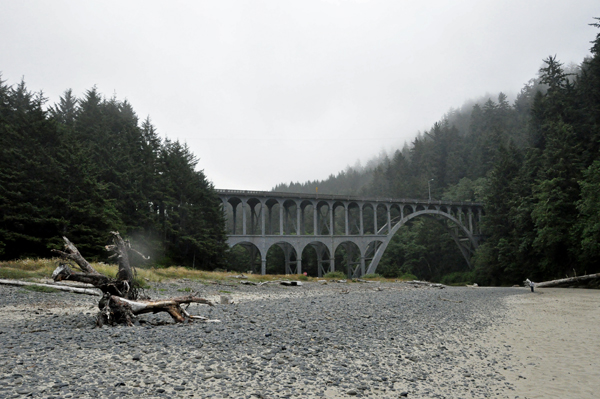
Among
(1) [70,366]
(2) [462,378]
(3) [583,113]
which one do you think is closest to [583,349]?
(2) [462,378]

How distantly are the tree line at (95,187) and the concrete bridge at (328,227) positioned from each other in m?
7.24

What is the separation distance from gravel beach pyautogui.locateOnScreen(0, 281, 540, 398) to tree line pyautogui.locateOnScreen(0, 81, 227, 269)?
575 inches

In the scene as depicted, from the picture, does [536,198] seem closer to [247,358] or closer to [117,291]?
[247,358]

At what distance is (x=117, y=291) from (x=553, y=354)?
9.65 meters

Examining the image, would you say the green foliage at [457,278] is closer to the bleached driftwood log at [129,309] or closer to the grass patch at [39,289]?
the grass patch at [39,289]

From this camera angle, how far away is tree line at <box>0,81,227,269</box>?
69.9ft

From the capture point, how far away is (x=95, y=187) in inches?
971

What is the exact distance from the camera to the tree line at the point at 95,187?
21.3m

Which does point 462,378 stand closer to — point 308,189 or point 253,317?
point 253,317

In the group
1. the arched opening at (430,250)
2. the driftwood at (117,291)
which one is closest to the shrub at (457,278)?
the arched opening at (430,250)

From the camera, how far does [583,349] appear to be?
7.44 meters

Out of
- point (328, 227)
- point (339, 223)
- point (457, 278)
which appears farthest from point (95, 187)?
point (339, 223)

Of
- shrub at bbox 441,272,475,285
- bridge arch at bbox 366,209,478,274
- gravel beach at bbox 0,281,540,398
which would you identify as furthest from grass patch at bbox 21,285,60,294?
shrub at bbox 441,272,475,285

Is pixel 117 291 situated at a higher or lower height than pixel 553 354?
higher
